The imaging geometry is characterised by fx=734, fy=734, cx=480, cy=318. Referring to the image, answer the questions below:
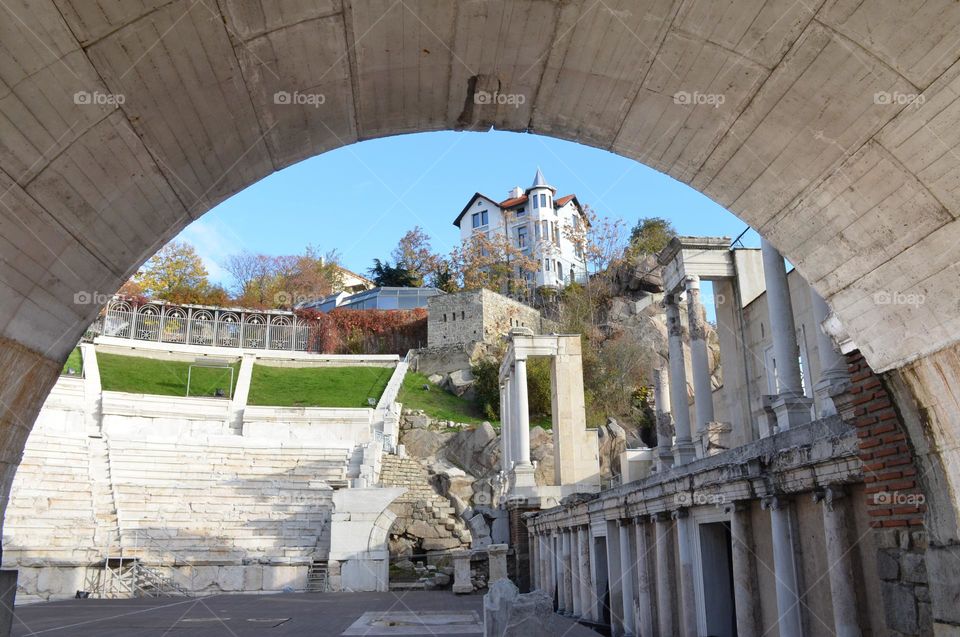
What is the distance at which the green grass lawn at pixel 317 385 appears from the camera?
40719mm

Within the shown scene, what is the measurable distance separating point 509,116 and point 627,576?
961 centimetres

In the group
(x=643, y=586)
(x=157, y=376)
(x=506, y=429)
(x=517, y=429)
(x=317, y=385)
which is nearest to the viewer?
(x=643, y=586)

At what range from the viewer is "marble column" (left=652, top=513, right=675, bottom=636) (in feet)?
33.7

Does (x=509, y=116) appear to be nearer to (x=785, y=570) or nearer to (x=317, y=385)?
(x=785, y=570)

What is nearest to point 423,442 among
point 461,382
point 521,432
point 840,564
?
point 461,382

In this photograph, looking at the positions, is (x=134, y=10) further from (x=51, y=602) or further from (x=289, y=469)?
(x=289, y=469)

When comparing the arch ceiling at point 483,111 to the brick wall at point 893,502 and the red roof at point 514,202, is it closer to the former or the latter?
the brick wall at point 893,502

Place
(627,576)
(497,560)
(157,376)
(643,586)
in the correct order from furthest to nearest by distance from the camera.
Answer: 1. (157,376)
2. (497,560)
3. (627,576)
4. (643,586)

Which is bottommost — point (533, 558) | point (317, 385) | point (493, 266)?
point (533, 558)

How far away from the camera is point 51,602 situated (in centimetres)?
1944

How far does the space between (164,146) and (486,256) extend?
67164 mm

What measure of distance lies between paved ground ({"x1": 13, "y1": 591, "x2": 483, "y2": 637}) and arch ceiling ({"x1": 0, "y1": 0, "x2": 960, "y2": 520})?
10.2m

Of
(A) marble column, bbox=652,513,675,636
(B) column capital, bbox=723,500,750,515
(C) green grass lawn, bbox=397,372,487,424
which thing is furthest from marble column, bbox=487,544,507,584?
(C) green grass lawn, bbox=397,372,487,424

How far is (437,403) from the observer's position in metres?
47.0
